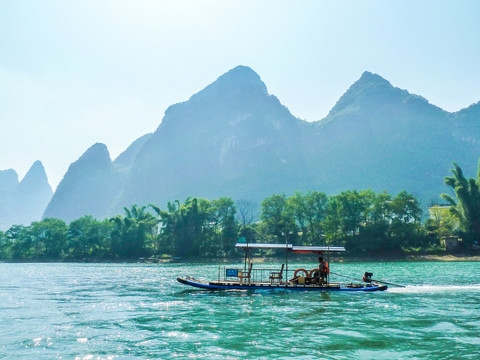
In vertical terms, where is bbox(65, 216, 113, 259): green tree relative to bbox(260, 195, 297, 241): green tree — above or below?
below

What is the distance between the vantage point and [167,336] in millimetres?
15750

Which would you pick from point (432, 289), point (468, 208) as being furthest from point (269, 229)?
point (432, 289)

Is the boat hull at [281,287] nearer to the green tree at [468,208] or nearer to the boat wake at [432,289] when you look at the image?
the boat wake at [432,289]

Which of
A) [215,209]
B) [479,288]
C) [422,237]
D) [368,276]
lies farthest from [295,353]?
[215,209]

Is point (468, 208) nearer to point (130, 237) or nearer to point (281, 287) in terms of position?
point (281, 287)

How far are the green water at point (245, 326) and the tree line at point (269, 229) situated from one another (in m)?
65.9

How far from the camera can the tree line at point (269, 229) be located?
89.6m

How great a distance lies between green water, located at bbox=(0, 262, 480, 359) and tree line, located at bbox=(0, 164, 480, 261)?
65.9 metres

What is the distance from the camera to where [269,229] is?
105000mm

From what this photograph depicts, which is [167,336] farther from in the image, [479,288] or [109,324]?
[479,288]

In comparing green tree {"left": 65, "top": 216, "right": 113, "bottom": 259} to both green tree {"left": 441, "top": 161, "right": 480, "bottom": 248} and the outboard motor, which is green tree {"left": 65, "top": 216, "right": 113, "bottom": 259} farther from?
green tree {"left": 441, "top": 161, "right": 480, "bottom": 248}

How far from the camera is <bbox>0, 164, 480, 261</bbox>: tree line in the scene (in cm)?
8962

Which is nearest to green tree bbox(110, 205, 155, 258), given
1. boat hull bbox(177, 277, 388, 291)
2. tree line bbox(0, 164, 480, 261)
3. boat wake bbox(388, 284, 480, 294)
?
tree line bbox(0, 164, 480, 261)

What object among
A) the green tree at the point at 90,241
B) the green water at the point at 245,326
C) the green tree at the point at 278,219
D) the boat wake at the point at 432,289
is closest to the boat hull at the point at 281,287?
the green water at the point at 245,326
